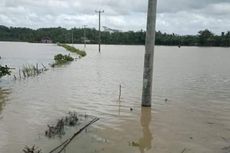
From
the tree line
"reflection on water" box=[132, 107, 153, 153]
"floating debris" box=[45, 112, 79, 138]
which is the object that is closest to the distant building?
the tree line

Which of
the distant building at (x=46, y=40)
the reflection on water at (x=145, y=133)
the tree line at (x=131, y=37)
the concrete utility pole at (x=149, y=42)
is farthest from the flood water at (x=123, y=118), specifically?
the distant building at (x=46, y=40)

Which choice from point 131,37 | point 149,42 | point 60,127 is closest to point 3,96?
point 149,42

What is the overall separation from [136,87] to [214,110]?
22.7 ft

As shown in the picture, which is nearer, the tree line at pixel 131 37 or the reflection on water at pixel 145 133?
the reflection on water at pixel 145 133

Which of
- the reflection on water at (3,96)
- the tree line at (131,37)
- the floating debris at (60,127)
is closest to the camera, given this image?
the floating debris at (60,127)

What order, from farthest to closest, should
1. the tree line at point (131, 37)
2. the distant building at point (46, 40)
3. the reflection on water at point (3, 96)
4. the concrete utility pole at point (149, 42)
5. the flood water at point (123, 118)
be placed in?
the distant building at point (46, 40), the tree line at point (131, 37), the reflection on water at point (3, 96), the concrete utility pole at point (149, 42), the flood water at point (123, 118)

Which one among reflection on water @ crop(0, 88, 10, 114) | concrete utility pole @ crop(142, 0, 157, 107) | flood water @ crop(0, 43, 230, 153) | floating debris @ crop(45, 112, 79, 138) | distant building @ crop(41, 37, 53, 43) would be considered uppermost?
concrete utility pole @ crop(142, 0, 157, 107)

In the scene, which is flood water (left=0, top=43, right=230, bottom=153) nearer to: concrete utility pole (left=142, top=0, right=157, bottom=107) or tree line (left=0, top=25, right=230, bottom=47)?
concrete utility pole (left=142, top=0, right=157, bottom=107)

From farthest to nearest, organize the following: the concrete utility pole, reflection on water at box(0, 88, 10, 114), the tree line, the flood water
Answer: the tree line → reflection on water at box(0, 88, 10, 114) → the concrete utility pole → the flood water

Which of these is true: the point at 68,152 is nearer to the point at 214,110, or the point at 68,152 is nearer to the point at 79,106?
the point at 79,106

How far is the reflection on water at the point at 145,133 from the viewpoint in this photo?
948 cm

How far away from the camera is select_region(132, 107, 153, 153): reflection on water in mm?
9484

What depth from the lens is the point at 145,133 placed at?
10852mm

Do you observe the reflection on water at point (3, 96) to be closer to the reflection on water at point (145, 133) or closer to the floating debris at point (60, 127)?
the floating debris at point (60, 127)
